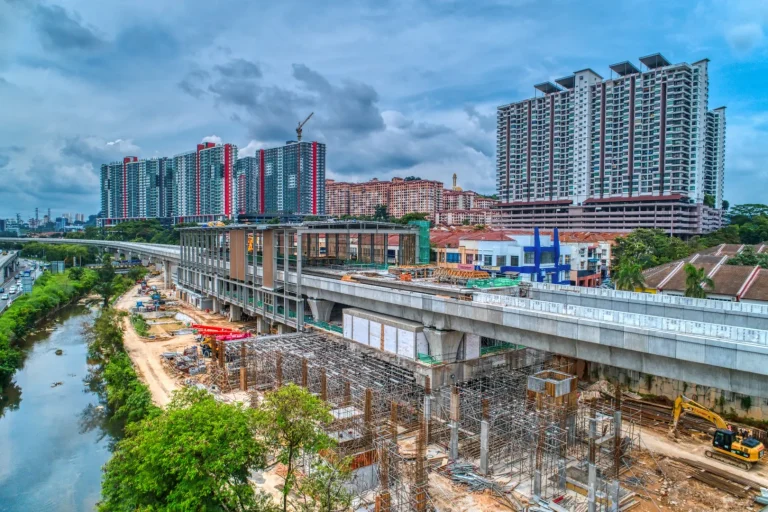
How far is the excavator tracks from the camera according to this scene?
2075 cm

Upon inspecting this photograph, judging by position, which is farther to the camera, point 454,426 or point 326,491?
point 454,426

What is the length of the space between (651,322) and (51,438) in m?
29.9

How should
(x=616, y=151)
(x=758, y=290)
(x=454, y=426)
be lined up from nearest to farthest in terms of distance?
(x=454, y=426)
(x=758, y=290)
(x=616, y=151)

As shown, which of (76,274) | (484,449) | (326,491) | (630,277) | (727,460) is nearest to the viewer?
(326,491)

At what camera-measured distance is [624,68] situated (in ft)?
322

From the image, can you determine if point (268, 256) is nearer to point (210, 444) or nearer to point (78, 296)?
point (210, 444)

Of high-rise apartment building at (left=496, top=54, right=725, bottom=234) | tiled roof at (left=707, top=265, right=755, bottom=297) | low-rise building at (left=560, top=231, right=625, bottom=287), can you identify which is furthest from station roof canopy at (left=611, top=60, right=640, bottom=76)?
tiled roof at (left=707, top=265, right=755, bottom=297)

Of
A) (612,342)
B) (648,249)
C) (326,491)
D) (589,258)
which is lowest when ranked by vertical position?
(326,491)

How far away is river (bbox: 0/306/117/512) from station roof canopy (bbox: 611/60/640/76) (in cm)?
10189

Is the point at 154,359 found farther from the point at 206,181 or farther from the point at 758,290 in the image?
the point at 206,181

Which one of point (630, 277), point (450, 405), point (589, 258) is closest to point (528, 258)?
point (589, 258)

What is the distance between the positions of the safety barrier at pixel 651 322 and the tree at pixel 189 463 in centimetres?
1380

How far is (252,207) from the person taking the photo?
5974 inches

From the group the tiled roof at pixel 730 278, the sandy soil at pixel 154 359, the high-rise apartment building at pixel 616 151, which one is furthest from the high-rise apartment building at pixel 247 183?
the tiled roof at pixel 730 278
